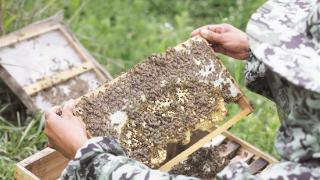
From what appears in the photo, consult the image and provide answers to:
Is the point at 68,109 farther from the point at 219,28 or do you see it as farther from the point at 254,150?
the point at 254,150

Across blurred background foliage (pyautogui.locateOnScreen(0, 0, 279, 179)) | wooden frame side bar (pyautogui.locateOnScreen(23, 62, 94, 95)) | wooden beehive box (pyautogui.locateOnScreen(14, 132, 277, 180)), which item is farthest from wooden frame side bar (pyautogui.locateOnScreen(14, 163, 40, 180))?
wooden frame side bar (pyautogui.locateOnScreen(23, 62, 94, 95))

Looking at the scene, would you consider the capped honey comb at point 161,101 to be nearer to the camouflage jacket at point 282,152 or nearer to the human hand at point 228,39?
the human hand at point 228,39

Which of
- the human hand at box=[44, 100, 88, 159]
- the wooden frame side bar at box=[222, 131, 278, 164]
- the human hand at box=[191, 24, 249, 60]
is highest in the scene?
the human hand at box=[44, 100, 88, 159]

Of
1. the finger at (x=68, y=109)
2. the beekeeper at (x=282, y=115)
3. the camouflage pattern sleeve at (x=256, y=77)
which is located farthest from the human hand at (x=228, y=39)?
the finger at (x=68, y=109)

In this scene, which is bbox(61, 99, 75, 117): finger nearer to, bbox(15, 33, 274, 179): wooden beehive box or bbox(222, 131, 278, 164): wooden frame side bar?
bbox(15, 33, 274, 179): wooden beehive box

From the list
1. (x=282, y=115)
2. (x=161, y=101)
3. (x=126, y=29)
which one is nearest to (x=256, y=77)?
(x=282, y=115)

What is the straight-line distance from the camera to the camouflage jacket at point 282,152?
74.4 inches

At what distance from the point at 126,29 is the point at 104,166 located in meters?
3.28

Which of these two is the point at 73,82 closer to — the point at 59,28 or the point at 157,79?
the point at 59,28

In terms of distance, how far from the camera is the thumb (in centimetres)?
274

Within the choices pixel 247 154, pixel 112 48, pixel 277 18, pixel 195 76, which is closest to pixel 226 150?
pixel 247 154

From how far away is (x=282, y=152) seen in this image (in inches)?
77.6

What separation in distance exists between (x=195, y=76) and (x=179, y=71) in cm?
8

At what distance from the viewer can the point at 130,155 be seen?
241 cm
